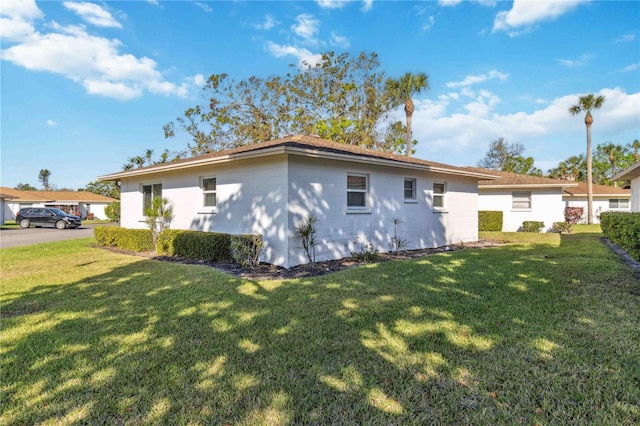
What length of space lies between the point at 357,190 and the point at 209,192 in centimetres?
490

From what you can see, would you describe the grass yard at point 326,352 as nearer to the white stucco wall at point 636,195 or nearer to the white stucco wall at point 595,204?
the white stucco wall at point 636,195

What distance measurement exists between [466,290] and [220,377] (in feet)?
14.3

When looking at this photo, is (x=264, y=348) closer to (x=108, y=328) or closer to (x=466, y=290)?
(x=108, y=328)

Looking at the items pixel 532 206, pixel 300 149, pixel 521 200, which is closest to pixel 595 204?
pixel 532 206

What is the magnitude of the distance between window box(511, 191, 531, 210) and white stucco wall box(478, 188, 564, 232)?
0.18m

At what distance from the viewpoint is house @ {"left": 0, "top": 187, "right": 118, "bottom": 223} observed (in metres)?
37.2

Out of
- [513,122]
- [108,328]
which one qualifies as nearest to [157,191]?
[108,328]

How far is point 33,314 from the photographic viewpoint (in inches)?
186

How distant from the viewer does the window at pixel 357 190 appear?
10.1 m

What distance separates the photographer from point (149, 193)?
14094 millimetres

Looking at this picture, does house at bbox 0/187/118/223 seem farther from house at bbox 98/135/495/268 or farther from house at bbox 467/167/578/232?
house at bbox 467/167/578/232

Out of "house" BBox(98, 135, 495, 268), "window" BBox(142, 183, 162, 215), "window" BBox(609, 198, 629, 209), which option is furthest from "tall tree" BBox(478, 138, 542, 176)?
"window" BBox(142, 183, 162, 215)

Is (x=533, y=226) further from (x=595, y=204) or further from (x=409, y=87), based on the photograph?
(x=595, y=204)

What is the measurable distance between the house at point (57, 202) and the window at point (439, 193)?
40524 millimetres
